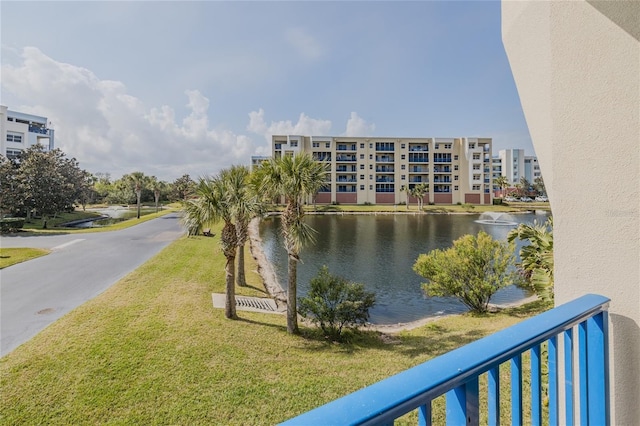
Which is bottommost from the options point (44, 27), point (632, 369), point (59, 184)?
point (632, 369)

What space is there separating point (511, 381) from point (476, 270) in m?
9.92

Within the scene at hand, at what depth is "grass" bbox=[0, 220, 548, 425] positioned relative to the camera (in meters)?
4.78

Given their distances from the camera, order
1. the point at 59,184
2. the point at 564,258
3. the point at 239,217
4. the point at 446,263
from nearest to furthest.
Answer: the point at 564,258, the point at 239,217, the point at 446,263, the point at 59,184

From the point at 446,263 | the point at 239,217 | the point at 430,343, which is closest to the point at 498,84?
the point at 446,263

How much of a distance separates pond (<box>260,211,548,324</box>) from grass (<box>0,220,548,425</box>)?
6.61 feet

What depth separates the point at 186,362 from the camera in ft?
20.0

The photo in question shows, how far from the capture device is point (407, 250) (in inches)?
776

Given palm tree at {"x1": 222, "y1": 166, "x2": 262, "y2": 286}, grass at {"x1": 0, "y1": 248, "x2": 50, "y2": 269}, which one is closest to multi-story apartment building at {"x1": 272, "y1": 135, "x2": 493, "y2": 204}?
grass at {"x1": 0, "y1": 248, "x2": 50, "y2": 269}

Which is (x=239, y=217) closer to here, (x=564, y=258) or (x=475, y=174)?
(x=564, y=258)

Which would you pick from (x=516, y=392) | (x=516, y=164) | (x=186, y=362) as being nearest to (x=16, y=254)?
(x=186, y=362)

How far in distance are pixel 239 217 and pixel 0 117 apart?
38.3 meters

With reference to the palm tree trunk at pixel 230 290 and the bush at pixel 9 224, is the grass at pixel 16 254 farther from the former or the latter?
the palm tree trunk at pixel 230 290

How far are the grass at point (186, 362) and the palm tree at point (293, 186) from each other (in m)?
2.06

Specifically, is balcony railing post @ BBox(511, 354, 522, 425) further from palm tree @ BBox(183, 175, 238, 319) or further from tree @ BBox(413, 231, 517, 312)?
tree @ BBox(413, 231, 517, 312)
